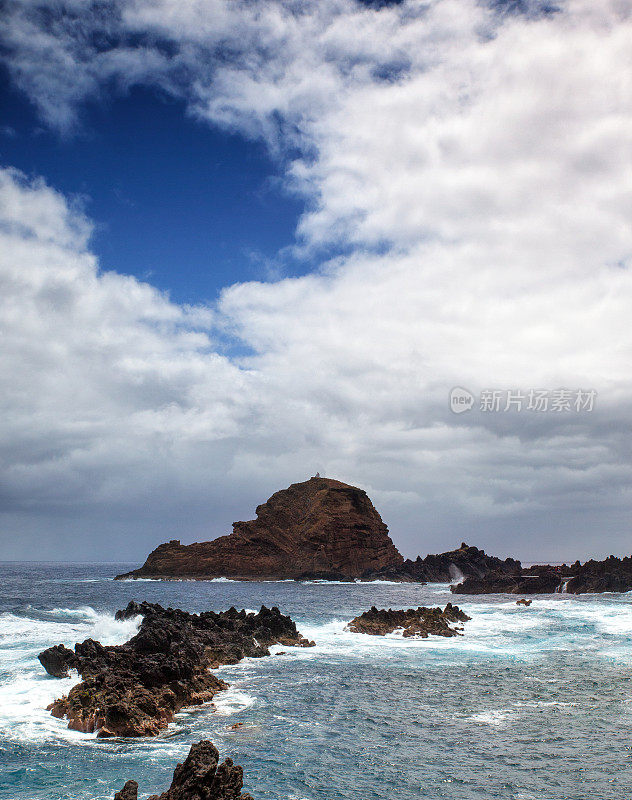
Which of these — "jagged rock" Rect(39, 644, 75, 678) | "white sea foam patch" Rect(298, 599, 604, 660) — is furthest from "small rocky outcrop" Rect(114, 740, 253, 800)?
"white sea foam patch" Rect(298, 599, 604, 660)

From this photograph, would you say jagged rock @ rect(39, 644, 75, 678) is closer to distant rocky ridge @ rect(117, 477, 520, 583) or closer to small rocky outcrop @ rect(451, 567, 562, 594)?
small rocky outcrop @ rect(451, 567, 562, 594)

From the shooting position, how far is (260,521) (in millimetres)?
152625

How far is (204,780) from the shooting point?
11.8 m

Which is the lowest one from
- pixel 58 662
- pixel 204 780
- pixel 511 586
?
pixel 511 586

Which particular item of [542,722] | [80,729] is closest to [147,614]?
[80,729]

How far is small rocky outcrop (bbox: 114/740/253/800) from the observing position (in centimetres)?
1178

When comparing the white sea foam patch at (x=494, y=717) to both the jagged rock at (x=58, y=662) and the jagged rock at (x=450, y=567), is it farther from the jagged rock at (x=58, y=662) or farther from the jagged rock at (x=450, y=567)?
the jagged rock at (x=450, y=567)

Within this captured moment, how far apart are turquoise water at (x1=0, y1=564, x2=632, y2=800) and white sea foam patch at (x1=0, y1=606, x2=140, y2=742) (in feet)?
0.40

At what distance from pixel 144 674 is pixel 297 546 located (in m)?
128

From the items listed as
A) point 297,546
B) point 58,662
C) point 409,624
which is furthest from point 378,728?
point 297,546

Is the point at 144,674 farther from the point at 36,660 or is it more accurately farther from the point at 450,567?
the point at 450,567

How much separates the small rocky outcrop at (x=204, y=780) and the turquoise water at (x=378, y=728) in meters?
3.83

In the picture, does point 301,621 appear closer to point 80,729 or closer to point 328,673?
point 328,673

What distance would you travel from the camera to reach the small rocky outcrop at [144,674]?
20547mm
